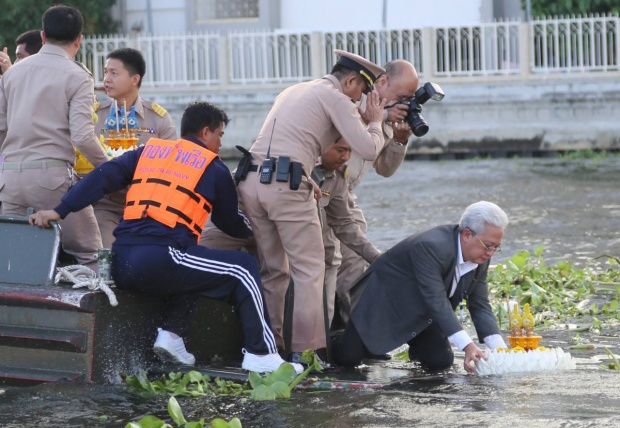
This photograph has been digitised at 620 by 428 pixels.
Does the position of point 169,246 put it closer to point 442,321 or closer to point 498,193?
point 442,321

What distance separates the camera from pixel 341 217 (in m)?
7.47

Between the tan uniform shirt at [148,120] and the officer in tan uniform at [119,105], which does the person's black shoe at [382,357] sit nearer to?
the officer in tan uniform at [119,105]

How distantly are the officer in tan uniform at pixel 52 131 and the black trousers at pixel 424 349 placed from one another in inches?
56.2

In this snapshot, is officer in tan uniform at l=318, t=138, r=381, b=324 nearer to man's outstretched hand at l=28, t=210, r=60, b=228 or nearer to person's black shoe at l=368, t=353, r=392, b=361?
person's black shoe at l=368, t=353, r=392, b=361

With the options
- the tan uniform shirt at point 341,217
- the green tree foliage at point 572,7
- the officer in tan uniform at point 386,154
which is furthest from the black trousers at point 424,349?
the green tree foliage at point 572,7

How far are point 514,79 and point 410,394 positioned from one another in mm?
13605

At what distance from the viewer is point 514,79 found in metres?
19.1

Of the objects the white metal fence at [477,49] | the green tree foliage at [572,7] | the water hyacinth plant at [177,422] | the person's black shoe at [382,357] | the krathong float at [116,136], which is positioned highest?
the green tree foliage at [572,7]

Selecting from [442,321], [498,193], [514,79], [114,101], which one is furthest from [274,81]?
[442,321]

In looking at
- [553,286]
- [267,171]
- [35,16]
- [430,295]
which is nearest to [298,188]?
[267,171]

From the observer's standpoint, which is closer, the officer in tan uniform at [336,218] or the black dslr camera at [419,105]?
the officer in tan uniform at [336,218]

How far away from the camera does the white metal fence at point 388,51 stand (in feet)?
62.3

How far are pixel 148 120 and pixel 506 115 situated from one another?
1204 centimetres

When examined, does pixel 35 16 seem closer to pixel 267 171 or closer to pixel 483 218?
pixel 267 171
